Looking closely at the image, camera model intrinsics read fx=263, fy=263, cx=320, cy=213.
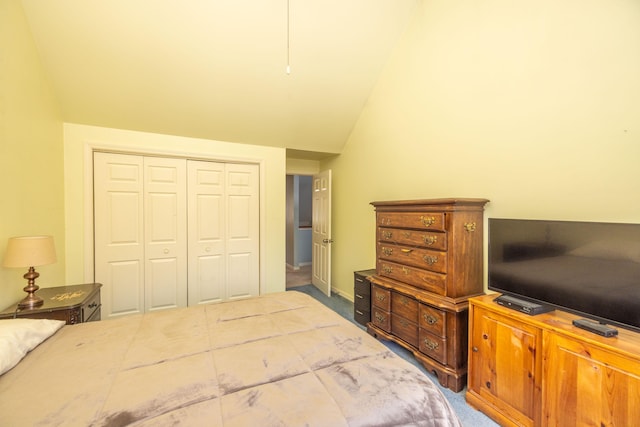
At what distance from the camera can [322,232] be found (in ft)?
14.4

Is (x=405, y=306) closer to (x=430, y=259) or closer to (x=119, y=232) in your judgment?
(x=430, y=259)

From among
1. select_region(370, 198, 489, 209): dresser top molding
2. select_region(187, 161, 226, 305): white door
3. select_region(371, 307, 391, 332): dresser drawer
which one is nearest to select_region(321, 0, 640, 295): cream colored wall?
select_region(370, 198, 489, 209): dresser top molding

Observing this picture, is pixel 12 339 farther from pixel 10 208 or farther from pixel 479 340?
pixel 479 340

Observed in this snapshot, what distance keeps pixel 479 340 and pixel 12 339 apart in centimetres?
258

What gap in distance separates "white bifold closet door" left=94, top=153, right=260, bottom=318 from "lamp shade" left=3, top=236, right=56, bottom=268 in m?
1.25

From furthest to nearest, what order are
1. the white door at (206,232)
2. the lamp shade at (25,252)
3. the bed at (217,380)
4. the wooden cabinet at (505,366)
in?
the white door at (206,232), the lamp shade at (25,252), the wooden cabinet at (505,366), the bed at (217,380)

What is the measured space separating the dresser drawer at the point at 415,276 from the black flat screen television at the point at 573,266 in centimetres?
37

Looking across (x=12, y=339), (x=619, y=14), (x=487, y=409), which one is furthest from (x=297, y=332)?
(x=619, y=14)

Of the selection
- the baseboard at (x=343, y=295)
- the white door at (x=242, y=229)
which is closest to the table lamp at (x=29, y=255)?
the white door at (x=242, y=229)

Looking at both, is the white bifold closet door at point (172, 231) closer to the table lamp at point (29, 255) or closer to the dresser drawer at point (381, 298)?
the table lamp at point (29, 255)

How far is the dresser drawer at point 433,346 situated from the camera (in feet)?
6.75

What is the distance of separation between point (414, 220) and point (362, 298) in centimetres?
124

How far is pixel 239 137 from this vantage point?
3.55m

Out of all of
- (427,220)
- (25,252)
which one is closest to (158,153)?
(25,252)
